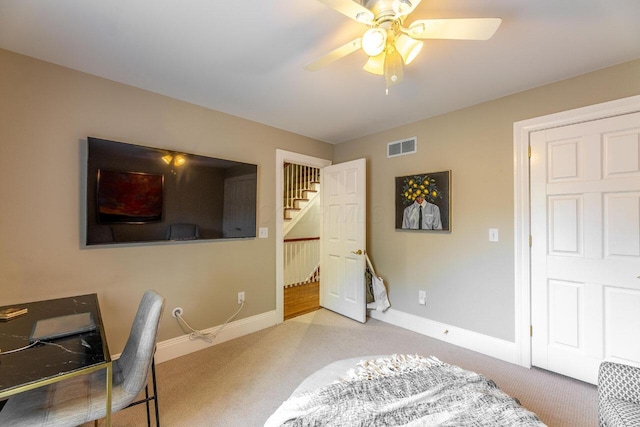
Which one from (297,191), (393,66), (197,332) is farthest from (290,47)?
(297,191)

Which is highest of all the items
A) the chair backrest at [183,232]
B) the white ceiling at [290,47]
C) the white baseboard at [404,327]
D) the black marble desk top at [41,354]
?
the white ceiling at [290,47]

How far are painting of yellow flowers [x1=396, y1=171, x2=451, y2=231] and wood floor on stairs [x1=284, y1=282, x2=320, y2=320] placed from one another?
178 cm

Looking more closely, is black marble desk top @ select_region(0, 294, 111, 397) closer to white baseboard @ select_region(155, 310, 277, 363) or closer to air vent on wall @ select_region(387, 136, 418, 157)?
white baseboard @ select_region(155, 310, 277, 363)

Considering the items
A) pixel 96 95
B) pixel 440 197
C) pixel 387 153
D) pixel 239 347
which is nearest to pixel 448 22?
pixel 440 197

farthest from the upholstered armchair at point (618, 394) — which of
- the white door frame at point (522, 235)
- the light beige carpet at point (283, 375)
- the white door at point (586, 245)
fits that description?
the white door frame at point (522, 235)

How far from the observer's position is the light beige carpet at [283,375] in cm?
178

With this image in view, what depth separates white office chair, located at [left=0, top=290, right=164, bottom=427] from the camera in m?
1.13

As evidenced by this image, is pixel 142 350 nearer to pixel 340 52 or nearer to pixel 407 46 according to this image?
pixel 340 52

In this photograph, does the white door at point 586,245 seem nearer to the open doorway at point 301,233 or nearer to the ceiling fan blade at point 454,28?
the ceiling fan blade at point 454,28

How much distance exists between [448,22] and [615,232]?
2.03m

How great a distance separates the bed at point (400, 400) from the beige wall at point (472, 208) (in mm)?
1568

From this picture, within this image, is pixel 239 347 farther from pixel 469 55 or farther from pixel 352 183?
pixel 469 55

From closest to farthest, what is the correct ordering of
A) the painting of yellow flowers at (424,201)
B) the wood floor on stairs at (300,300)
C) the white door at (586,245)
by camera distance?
the white door at (586,245) < the painting of yellow flowers at (424,201) < the wood floor on stairs at (300,300)

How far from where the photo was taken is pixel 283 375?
2.23 m
